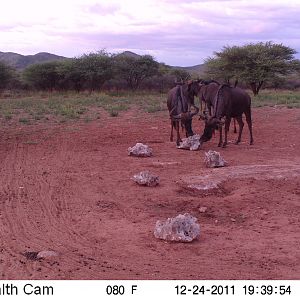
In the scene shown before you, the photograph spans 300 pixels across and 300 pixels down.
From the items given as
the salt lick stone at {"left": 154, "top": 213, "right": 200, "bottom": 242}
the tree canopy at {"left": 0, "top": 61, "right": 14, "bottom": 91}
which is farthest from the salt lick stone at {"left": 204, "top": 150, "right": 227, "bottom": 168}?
the tree canopy at {"left": 0, "top": 61, "right": 14, "bottom": 91}

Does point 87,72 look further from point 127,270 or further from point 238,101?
point 127,270

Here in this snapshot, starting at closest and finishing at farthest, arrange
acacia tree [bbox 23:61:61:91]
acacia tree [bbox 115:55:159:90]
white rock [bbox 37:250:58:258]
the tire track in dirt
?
white rock [bbox 37:250:58:258] → the tire track in dirt → acacia tree [bbox 23:61:61:91] → acacia tree [bbox 115:55:159:90]

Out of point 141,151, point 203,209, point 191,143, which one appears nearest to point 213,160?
point 141,151

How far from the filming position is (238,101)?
14.2 meters

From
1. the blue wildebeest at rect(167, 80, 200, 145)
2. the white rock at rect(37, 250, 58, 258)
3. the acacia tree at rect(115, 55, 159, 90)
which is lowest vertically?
the white rock at rect(37, 250, 58, 258)

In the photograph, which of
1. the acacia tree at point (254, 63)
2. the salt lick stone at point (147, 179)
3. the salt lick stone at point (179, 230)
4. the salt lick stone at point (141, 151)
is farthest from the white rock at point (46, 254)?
the acacia tree at point (254, 63)

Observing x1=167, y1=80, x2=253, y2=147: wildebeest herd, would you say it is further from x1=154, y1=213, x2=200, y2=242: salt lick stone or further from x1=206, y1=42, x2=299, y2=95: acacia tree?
x1=206, y1=42, x2=299, y2=95: acacia tree

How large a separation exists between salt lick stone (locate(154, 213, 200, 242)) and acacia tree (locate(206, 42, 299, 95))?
107 feet

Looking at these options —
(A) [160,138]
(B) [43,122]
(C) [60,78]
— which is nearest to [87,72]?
(C) [60,78]

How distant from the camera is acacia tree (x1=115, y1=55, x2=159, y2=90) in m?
46.2

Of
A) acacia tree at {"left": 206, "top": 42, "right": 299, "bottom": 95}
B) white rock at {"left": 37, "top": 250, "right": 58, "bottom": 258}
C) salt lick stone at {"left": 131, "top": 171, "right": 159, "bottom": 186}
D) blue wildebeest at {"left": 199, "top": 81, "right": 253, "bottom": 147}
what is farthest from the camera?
acacia tree at {"left": 206, "top": 42, "right": 299, "bottom": 95}

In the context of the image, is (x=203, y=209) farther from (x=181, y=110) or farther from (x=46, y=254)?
(x=181, y=110)

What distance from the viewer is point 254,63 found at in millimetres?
40031

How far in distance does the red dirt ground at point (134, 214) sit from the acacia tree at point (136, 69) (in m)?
32.7
